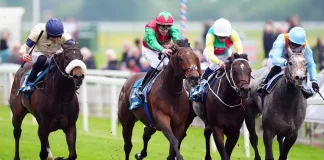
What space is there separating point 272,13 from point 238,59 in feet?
123

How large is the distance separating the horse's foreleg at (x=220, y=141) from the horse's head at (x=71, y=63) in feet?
→ 5.67

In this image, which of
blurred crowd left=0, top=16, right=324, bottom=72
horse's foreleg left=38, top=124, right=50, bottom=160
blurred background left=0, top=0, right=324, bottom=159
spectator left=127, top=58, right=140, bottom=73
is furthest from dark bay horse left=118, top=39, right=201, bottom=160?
blurred background left=0, top=0, right=324, bottom=159

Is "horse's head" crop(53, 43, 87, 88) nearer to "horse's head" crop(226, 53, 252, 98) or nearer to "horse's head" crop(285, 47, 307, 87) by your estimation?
"horse's head" crop(226, 53, 252, 98)

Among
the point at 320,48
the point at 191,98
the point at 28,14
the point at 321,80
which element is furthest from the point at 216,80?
the point at 28,14

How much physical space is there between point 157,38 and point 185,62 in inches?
43.6

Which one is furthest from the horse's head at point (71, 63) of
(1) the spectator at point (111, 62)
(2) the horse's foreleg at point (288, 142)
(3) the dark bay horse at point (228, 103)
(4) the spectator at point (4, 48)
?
Answer: (4) the spectator at point (4, 48)

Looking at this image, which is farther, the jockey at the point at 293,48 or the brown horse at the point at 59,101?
the brown horse at the point at 59,101

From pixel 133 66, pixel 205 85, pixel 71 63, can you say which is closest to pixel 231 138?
pixel 205 85

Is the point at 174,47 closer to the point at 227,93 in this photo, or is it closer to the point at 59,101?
the point at 227,93

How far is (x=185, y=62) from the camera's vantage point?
1067 cm

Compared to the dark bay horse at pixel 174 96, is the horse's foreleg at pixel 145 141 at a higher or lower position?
lower

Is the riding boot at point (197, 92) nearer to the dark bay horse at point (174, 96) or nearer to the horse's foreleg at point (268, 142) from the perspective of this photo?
the dark bay horse at point (174, 96)

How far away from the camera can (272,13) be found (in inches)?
1881

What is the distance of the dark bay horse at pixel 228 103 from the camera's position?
10.8m
